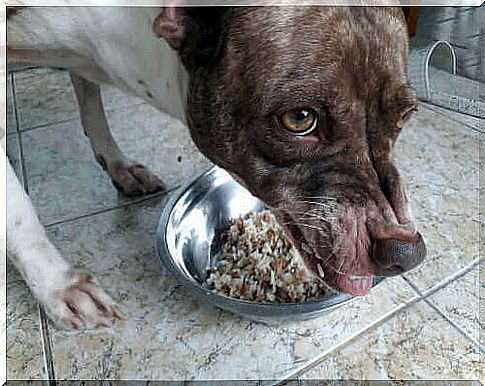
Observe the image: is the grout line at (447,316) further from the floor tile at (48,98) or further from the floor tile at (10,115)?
the floor tile at (10,115)

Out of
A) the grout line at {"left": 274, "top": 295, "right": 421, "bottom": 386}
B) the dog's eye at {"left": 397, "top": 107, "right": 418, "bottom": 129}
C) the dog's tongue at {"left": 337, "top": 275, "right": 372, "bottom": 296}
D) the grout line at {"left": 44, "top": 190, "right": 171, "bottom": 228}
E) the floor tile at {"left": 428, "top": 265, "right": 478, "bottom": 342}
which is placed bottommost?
the floor tile at {"left": 428, "top": 265, "right": 478, "bottom": 342}

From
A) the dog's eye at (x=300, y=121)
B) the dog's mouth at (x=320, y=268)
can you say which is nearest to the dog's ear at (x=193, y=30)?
the dog's eye at (x=300, y=121)

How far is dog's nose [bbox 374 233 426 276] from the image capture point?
1065mm

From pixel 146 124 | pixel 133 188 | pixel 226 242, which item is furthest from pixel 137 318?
pixel 146 124

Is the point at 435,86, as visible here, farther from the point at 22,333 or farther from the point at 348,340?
the point at 22,333

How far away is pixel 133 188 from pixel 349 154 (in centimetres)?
81

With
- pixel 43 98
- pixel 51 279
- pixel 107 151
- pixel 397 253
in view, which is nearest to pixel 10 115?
pixel 43 98

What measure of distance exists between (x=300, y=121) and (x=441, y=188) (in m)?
0.89

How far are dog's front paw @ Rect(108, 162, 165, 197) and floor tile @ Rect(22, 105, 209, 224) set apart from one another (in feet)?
0.09

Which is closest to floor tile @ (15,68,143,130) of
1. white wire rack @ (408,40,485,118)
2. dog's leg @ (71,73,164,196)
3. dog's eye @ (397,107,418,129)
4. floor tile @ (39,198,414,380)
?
dog's leg @ (71,73,164,196)

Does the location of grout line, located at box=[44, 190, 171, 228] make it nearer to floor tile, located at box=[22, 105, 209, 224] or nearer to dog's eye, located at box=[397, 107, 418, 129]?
floor tile, located at box=[22, 105, 209, 224]

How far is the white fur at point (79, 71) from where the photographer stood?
120cm

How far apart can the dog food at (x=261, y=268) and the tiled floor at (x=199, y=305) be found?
0.21 ft

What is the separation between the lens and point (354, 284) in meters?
1.21
